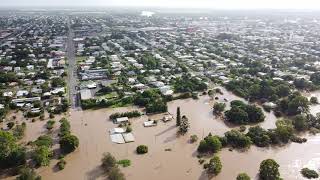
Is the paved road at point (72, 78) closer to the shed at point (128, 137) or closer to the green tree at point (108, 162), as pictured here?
the shed at point (128, 137)

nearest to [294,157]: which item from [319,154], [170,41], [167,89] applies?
[319,154]

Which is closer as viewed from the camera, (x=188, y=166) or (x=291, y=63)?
(x=188, y=166)

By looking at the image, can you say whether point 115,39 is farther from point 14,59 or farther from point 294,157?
point 294,157

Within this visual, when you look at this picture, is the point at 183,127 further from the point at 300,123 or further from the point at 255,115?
the point at 300,123

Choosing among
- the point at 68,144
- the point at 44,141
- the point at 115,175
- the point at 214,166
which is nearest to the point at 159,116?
the point at 68,144

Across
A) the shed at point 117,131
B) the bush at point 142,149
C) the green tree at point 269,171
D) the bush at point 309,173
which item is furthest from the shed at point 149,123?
the bush at point 309,173

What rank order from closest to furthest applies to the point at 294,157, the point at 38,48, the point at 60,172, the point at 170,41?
the point at 60,172
the point at 294,157
the point at 38,48
the point at 170,41
